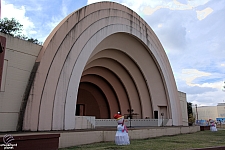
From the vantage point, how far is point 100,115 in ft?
81.3

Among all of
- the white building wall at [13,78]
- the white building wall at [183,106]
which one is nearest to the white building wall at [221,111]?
the white building wall at [183,106]

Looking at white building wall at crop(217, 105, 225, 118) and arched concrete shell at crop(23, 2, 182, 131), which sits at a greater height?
arched concrete shell at crop(23, 2, 182, 131)

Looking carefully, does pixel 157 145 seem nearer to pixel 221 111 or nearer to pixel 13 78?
pixel 13 78

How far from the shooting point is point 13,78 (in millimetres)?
10781

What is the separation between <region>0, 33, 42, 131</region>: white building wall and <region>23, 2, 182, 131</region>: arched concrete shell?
0.57 meters

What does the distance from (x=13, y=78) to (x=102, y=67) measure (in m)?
12.1

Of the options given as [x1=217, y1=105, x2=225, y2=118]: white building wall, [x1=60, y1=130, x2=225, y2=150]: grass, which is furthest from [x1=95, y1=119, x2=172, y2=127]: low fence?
[x1=217, y1=105, x2=225, y2=118]: white building wall

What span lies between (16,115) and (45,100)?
5.00 feet

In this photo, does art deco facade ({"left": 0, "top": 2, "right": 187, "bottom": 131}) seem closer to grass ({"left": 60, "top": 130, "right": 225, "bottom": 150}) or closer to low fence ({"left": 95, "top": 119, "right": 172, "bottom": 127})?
low fence ({"left": 95, "top": 119, "right": 172, "bottom": 127})

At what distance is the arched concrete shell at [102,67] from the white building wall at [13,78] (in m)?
0.57

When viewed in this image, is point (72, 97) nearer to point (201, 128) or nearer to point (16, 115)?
point (16, 115)

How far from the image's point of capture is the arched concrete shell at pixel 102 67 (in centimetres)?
1160

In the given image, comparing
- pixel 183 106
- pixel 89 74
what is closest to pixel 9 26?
pixel 89 74

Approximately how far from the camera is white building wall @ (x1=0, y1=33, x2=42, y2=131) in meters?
10.3
